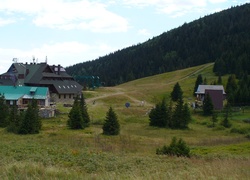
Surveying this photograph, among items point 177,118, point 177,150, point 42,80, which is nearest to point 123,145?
point 177,150

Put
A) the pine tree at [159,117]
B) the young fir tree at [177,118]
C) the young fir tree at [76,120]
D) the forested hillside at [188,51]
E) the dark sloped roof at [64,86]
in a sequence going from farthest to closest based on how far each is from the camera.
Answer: the forested hillside at [188,51] < the dark sloped roof at [64,86] < the pine tree at [159,117] < the young fir tree at [177,118] < the young fir tree at [76,120]

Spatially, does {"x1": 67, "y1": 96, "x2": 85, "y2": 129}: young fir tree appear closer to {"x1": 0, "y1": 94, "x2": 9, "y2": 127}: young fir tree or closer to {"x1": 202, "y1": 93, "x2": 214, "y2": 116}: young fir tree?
{"x1": 0, "y1": 94, "x2": 9, "y2": 127}: young fir tree

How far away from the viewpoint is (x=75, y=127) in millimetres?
43531

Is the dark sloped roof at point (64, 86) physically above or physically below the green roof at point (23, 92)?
above

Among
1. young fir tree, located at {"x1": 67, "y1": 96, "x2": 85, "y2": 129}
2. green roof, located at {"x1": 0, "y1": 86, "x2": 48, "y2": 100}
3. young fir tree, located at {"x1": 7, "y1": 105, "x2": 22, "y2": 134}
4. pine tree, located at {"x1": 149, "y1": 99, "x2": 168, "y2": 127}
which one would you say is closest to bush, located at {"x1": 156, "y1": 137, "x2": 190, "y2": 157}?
young fir tree, located at {"x1": 67, "y1": 96, "x2": 85, "y2": 129}

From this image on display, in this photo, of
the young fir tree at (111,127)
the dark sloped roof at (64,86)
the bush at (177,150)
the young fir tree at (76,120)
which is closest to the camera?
the bush at (177,150)

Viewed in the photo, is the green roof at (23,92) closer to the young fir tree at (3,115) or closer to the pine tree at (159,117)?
the young fir tree at (3,115)

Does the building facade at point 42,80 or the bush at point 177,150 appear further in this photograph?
the building facade at point 42,80

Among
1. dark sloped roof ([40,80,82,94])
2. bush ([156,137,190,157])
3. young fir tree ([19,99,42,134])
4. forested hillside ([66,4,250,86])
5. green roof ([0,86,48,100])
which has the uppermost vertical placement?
forested hillside ([66,4,250,86])

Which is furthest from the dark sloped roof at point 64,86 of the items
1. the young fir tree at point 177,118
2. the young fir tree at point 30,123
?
the young fir tree at point 30,123

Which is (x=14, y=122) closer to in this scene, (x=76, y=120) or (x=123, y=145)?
(x=76, y=120)

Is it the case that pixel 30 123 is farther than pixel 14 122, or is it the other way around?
pixel 14 122

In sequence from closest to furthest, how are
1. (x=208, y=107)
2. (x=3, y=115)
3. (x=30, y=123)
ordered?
(x=30, y=123) → (x=3, y=115) → (x=208, y=107)

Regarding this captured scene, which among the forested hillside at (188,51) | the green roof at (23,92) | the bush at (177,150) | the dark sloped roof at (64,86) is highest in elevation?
the forested hillside at (188,51)
